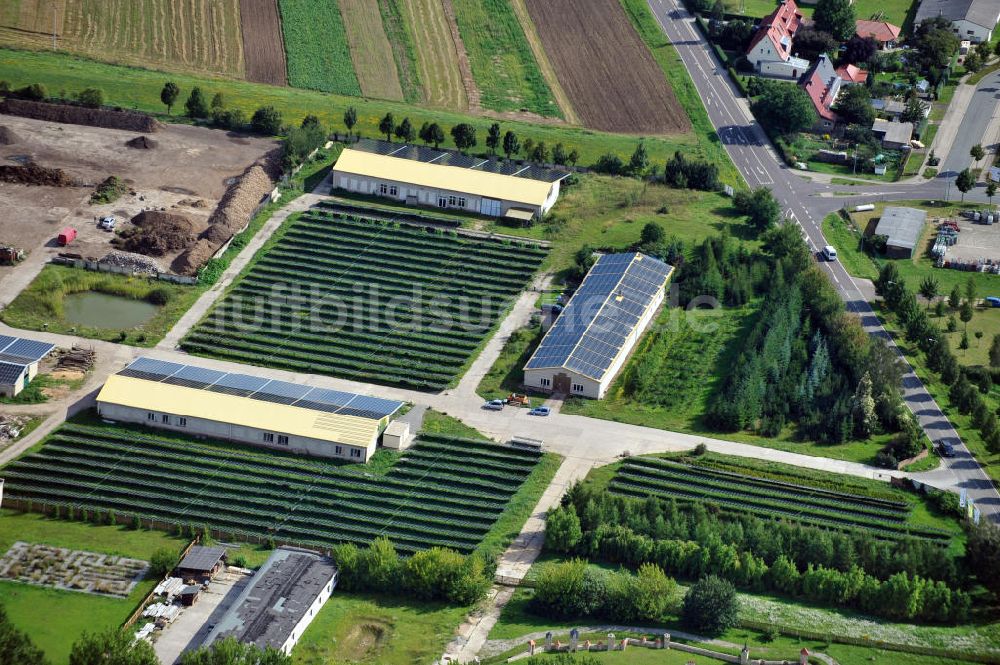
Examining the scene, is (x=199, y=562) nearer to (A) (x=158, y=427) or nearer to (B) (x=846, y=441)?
(A) (x=158, y=427)

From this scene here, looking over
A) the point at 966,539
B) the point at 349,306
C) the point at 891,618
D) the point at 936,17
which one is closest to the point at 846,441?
the point at 966,539

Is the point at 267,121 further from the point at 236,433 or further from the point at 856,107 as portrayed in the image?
the point at 856,107

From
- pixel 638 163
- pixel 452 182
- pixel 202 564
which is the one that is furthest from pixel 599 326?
pixel 202 564

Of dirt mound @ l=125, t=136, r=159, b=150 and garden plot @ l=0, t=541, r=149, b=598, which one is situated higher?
garden plot @ l=0, t=541, r=149, b=598

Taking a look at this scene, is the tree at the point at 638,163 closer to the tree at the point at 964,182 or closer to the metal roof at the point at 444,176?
the metal roof at the point at 444,176

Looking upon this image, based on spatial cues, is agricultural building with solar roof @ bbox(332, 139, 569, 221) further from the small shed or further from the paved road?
the small shed

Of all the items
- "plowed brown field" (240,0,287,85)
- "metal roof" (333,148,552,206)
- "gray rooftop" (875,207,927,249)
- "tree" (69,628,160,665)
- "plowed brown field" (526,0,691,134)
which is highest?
"tree" (69,628,160,665)

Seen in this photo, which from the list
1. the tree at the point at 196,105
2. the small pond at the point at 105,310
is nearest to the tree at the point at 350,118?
the tree at the point at 196,105

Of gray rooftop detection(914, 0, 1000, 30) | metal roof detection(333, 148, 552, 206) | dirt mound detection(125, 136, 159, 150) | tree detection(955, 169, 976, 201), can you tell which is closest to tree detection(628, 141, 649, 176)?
metal roof detection(333, 148, 552, 206)
